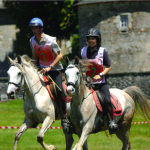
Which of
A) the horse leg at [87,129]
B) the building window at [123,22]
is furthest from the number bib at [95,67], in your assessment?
the building window at [123,22]

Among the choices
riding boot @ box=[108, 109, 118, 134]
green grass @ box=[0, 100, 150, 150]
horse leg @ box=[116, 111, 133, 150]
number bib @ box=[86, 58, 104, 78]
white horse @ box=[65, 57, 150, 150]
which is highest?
number bib @ box=[86, 58, 104, 78]

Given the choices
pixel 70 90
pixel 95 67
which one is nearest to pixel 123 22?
pixel 95 67

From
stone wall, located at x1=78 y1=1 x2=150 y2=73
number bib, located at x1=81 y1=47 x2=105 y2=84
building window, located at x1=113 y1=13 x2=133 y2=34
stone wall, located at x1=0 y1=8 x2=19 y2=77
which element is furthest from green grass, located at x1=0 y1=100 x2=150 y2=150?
stone wall, located at x1=0 y1=8 x2=19 y2=77

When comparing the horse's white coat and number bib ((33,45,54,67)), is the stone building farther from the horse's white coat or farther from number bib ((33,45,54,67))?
the horse's white coat

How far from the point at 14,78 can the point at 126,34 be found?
88.1 ft

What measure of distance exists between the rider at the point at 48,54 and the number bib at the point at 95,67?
108 centimetres

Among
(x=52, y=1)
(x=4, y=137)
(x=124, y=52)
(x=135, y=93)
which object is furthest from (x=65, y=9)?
(x=135, y=93)

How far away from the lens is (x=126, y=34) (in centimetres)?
3366

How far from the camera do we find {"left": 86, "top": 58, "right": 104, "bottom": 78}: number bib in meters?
8.05

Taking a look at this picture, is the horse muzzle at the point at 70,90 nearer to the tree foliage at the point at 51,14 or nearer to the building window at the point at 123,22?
the building window at the point at 123,22

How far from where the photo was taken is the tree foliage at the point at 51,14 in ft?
121

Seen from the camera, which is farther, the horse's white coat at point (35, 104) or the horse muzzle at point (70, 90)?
the horse's white coat at point (35, 104)

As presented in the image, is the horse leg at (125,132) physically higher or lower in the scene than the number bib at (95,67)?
lower

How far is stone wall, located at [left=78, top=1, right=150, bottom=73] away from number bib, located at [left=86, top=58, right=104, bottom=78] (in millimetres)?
25712
